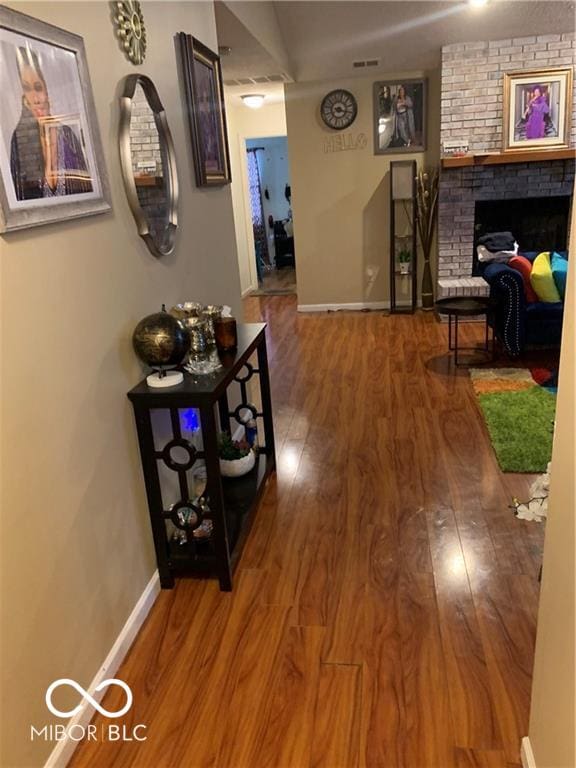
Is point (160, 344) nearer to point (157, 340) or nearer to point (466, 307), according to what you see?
point (157, 340)

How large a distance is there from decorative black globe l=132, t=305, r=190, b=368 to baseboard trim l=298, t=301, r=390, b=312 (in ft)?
14.9

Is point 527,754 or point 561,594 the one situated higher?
point 561,594

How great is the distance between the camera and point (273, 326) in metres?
5.91

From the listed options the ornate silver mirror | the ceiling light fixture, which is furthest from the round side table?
the ceiling light fixture

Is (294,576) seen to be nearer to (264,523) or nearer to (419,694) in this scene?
(264,523)

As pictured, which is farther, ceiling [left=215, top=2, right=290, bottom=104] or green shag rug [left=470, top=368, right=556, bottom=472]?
ceiling [left=215, top=2, right=290, bottom=104]

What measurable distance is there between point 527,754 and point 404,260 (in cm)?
505

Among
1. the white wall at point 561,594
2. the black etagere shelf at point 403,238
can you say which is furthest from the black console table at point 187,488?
the black etagere shelf at point 403,238

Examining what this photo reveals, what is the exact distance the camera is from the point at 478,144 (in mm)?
5250

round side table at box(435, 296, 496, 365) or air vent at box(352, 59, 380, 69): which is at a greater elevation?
air vent at box(352, 59, 380, 69)

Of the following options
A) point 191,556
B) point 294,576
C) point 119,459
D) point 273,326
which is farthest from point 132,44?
point 273,326

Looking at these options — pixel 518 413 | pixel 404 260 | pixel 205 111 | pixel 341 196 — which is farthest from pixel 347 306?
pixel 205 111

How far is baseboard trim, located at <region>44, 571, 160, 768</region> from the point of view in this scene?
1488 millimetres

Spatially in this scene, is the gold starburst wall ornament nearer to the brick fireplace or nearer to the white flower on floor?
the white flower on floor
